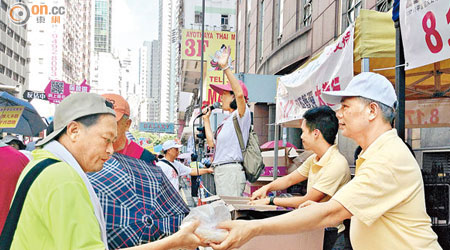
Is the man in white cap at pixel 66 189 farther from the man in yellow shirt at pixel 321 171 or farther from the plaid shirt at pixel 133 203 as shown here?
the man in yellow shirt at pixel 321 171

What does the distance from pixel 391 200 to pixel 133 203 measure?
153 centimetres

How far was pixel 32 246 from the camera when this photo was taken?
1.56m

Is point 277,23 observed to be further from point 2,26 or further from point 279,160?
point 2,26

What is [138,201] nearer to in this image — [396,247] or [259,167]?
[396,247]

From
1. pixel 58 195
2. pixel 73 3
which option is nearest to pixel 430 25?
pixel 58 195

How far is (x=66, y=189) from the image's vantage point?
1548 mm

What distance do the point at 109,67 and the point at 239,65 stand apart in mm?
165591

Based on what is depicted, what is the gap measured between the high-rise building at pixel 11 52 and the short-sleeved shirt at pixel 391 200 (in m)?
59.9

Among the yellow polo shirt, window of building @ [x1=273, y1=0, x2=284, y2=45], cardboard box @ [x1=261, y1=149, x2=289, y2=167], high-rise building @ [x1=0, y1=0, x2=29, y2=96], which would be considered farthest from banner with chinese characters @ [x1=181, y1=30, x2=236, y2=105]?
high-rise building @ [x1=0, y1=0, x2=29, y2=96]

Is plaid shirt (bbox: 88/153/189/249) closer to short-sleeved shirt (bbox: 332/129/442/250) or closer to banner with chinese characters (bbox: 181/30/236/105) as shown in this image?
short-sleeved shirt (bbox: 332/129/442/250)

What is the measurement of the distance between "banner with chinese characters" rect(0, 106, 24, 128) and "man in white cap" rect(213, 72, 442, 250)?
734cm

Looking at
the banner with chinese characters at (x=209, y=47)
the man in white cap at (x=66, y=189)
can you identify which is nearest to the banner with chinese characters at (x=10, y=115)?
the man in white cap at (x=66, y=189)

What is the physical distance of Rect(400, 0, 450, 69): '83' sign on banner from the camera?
2736 millimetres

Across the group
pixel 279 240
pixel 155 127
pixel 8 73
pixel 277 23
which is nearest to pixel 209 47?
pixel 277 23
